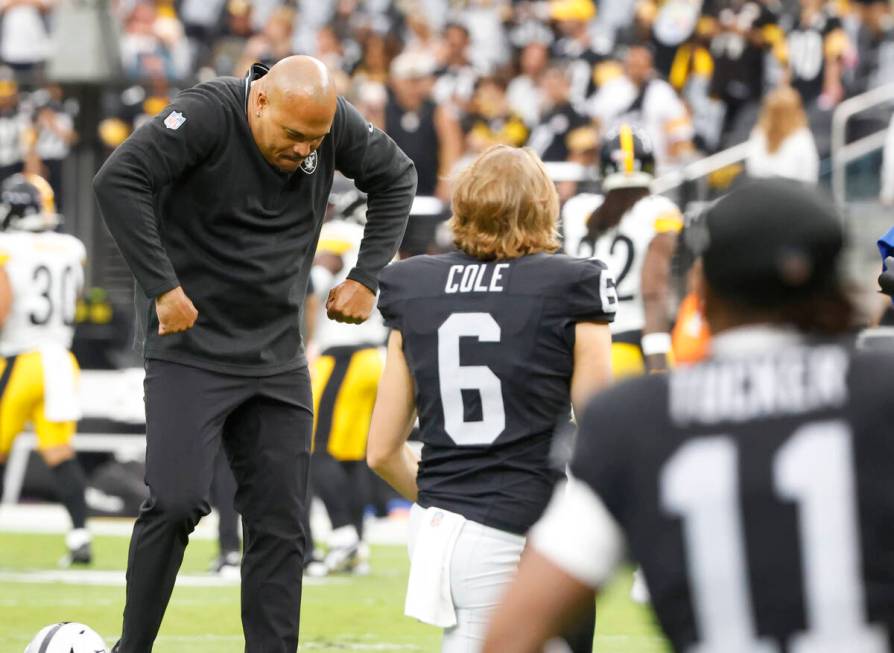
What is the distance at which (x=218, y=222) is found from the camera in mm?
5281

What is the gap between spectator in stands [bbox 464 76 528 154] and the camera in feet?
51.1

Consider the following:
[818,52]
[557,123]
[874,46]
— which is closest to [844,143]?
[818,52]

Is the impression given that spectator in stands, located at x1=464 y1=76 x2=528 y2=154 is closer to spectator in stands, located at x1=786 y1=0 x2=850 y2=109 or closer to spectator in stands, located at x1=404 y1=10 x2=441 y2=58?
spectator in stands, located at x1=404 y1=10 x2=441 y2=58

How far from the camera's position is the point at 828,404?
2365 millimetres

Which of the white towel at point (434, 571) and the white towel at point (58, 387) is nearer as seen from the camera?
the white towel at point (434, 571)

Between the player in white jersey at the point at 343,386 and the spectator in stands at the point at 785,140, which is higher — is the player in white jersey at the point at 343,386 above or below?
below

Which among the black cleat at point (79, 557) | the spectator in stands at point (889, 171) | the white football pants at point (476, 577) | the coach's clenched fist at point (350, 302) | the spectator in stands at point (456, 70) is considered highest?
the spectator in stands at point (456, 70)

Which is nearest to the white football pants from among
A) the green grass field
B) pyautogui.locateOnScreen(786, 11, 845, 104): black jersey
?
the green grass field

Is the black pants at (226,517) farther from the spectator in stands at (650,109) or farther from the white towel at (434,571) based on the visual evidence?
the spectator in stands at (650,109)

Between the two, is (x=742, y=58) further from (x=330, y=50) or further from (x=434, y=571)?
(x=434, y=571)

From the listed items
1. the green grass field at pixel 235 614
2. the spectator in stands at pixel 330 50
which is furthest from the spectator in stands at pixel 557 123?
the green grass field at pixel 235 614

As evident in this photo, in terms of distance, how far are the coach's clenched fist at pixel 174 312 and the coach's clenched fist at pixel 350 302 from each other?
21.5 inches

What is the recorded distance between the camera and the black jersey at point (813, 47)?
15.2m

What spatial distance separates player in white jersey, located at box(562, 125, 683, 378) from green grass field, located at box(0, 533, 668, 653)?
117cm
